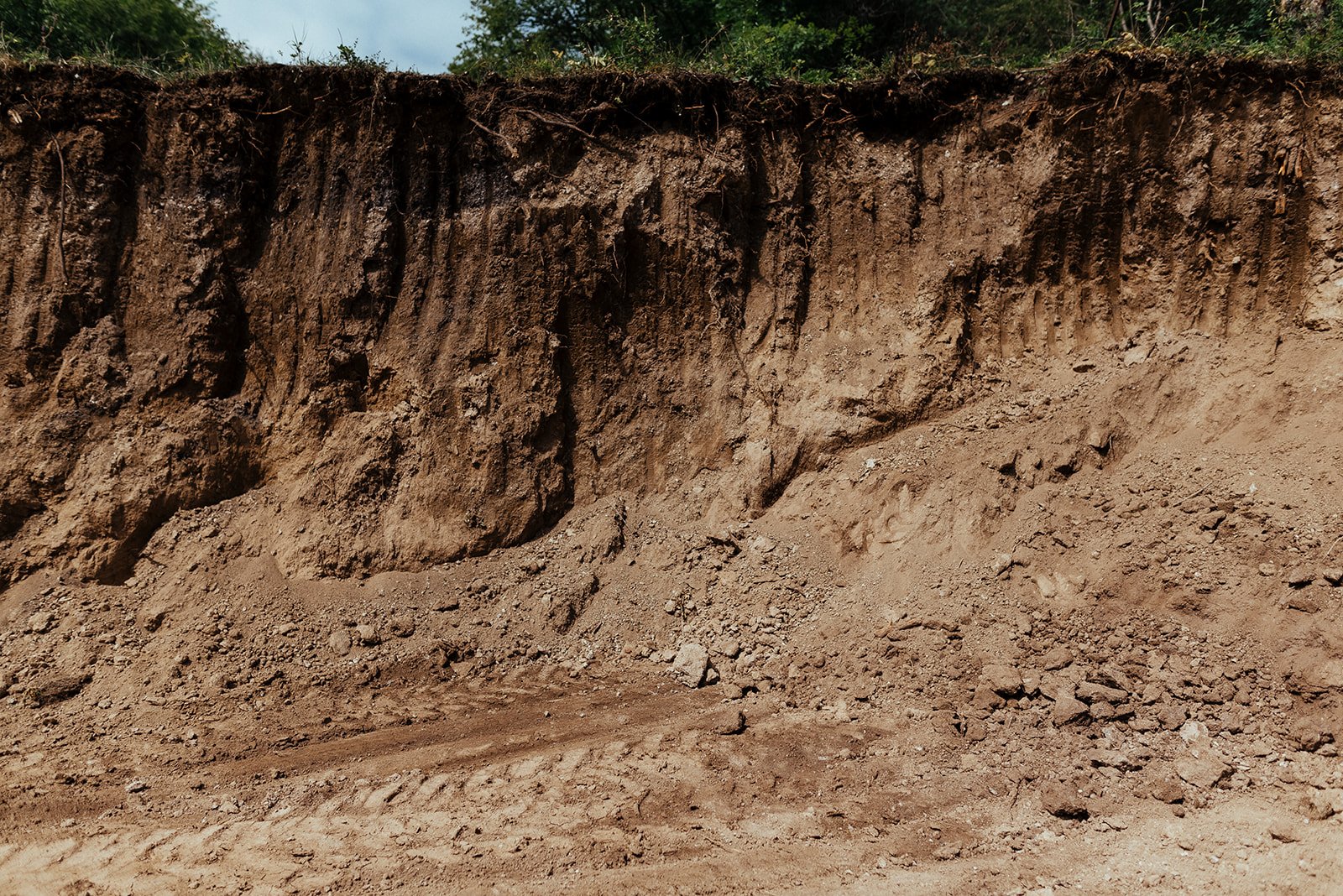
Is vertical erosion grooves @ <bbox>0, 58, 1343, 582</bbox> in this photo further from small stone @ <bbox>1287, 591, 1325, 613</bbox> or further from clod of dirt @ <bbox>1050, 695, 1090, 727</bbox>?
clod of dirt @ <bbox>1050, 695, 1090, 727</bbox>

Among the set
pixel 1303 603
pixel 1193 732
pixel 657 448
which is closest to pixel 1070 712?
pixel 1193 732

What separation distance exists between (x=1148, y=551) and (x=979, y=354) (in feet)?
7.02

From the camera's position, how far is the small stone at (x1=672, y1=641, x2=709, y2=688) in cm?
563

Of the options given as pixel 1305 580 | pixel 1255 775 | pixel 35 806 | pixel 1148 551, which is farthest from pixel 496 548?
pixel 1305 580

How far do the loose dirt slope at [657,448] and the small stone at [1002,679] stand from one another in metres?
0.03

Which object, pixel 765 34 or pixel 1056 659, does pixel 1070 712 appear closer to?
pixel 1056 659

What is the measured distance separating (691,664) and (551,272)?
11.2 feet

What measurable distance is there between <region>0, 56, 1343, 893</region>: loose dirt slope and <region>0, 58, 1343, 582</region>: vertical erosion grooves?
0.03 m

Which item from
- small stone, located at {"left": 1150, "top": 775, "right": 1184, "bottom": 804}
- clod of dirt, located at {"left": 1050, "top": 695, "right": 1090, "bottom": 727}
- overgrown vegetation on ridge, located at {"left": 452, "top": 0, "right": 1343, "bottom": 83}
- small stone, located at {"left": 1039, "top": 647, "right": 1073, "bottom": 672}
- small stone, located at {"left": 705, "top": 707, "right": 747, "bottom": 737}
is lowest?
small stone, located at {"left": 1150, "top": 775, "right": 1184, "bottom": 804}

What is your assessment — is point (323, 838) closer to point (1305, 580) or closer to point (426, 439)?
point (426, 439)

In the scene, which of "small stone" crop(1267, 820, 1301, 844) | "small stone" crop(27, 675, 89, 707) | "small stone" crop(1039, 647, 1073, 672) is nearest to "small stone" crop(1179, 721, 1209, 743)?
"small stone" crop(1267, 820, 1301, 844)

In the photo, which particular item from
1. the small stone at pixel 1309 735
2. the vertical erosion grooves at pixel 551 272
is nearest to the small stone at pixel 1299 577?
the small stone at pixel 1309 735

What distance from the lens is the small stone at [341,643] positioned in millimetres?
5871

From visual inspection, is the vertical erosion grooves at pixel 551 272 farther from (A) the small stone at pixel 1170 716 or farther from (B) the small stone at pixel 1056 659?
(A) the small stone at pixel 1170 716
